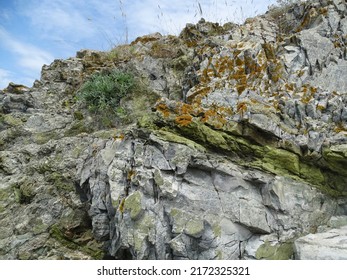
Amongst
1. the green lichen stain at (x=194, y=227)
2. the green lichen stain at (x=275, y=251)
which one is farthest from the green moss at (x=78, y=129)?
the green lichen stain at (x=275, y=251)

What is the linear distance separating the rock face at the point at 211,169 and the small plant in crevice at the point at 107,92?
1.16ft

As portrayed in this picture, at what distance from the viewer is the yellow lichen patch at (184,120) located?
18.6 feet

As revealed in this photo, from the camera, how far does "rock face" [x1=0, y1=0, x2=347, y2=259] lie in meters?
4.88

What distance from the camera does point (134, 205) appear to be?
5.02 meters

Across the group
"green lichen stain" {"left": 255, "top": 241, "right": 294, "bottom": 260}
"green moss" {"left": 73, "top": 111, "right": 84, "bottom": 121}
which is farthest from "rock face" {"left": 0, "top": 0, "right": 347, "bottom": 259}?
Result: "green moss" {"left": 73, "top": 111, "right": 84, "bottom": 121}

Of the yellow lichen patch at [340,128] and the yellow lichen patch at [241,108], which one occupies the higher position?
the yellow lichen patch at [241,108]

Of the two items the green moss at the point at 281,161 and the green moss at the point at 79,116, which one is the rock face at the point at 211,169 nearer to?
the green moss at the point at 281,161

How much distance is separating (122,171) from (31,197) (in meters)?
2.35

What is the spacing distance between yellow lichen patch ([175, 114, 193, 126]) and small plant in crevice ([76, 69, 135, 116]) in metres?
2.99

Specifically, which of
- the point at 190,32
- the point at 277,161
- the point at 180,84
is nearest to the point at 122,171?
the point at 277,161

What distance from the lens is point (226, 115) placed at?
230 inches

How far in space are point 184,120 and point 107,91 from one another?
367 cm

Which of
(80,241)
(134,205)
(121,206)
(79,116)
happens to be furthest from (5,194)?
(134,205)
